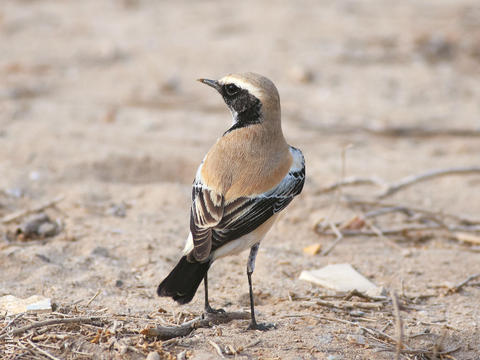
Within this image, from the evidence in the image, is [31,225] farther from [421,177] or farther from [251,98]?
[421,177]

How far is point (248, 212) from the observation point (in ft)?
15.8

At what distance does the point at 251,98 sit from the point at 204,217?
107 centimetres

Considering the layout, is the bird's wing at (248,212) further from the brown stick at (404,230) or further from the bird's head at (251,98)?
the brown stick at (404,230)

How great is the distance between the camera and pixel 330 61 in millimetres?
11555

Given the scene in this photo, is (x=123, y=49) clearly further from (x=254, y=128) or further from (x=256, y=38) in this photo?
(x=254, y=128)

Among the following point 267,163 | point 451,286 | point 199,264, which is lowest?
point 451,286

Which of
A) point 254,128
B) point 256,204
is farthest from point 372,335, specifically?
point 254,128

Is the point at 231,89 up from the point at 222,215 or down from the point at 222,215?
up

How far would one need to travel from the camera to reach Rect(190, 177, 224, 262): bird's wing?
14.9 feet

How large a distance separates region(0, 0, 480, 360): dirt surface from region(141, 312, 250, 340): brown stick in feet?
0.26

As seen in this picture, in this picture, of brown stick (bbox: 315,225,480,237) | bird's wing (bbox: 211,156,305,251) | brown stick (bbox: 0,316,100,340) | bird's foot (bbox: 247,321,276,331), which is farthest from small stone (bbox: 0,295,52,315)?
brown stick (bbox: 315,225,480,237)

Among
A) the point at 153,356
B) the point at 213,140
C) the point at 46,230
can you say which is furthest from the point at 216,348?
the point at 213,140

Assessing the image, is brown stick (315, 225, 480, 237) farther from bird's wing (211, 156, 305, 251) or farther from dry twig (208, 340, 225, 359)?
→ dry twig (208, 340, 225, 359)

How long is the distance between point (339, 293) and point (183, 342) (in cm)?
157
